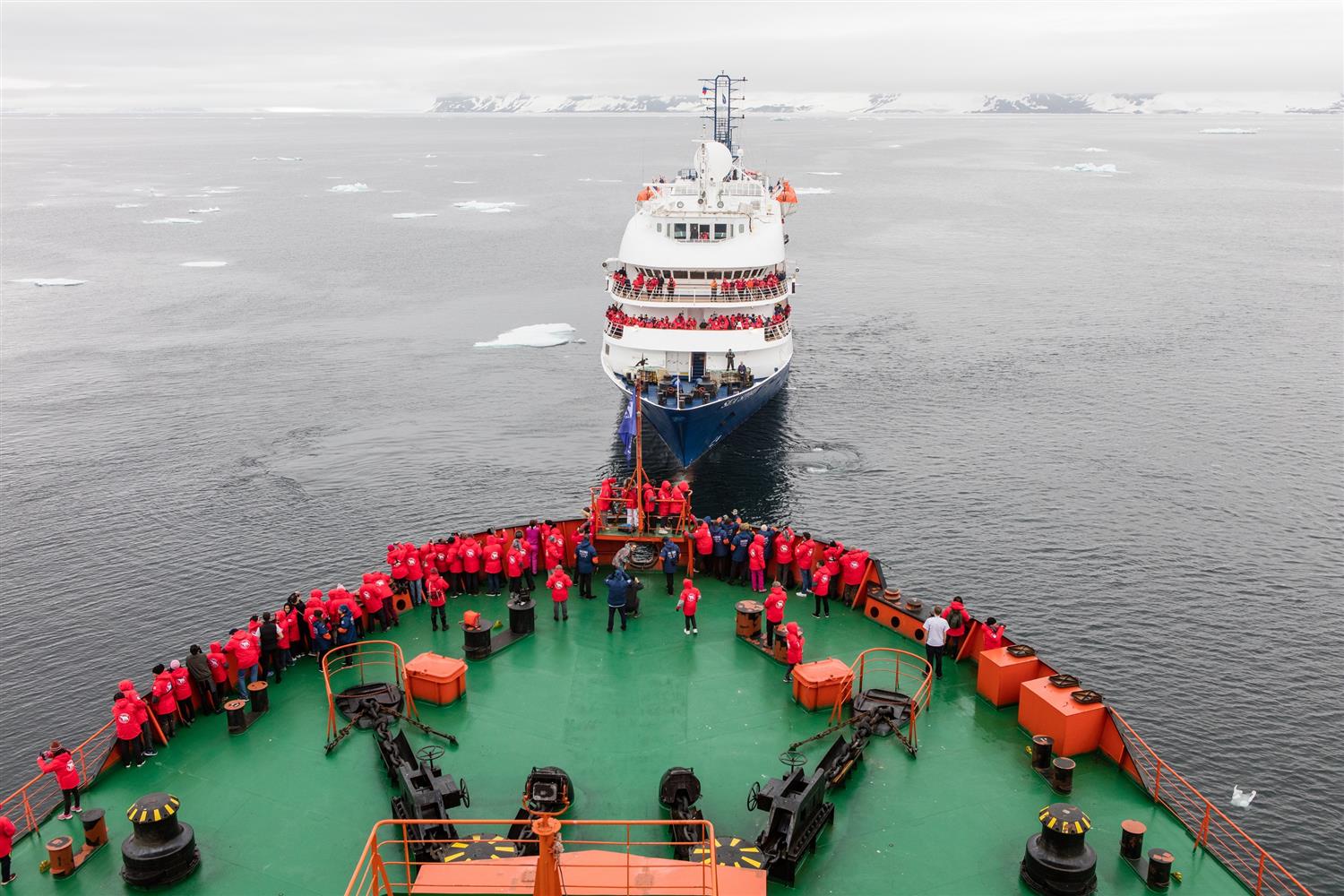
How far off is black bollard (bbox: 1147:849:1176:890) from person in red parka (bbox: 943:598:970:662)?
5735mm

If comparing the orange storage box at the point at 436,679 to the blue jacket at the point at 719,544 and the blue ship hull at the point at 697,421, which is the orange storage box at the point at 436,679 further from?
the blue ship hull at the point at 697,421

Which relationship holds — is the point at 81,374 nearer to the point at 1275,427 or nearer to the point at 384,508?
the point at 384,508

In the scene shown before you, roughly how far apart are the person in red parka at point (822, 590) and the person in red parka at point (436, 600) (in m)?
7.07

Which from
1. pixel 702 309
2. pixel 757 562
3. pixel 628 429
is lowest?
pixel 628 429

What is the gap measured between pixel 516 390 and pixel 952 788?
43514 millimetres

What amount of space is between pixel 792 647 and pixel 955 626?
299 centimetres

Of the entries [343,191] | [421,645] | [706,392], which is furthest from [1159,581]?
[343,191]

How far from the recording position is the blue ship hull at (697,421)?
39969 millimetres

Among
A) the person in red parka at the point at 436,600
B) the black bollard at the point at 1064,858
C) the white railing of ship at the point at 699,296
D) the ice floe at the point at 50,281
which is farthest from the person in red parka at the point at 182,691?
the ice floe at the point at 50,281

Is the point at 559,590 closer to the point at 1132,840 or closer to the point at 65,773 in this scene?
the point at 65,773

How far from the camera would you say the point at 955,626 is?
18.4 m

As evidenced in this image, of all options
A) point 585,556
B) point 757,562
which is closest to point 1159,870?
point 757,562

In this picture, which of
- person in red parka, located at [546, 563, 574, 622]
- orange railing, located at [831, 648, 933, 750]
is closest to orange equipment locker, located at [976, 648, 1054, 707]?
orange railing, located at [831, 648, 933, 750]

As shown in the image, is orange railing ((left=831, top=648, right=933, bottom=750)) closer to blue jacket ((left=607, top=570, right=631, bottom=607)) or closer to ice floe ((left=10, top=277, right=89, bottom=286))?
blue jacket ((left=607, top=570, right=631, bottom=607))
